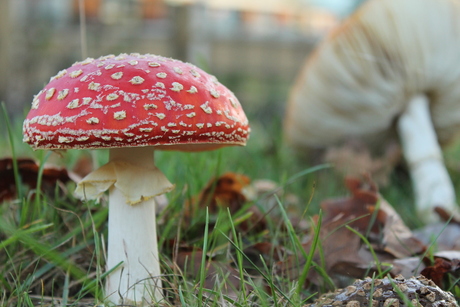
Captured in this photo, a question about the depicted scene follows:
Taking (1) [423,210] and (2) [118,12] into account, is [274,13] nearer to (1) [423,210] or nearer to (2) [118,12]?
(2) [118,12]

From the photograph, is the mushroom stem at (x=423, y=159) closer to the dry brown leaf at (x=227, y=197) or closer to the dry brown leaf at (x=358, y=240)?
the dry brown leaf at (x=358, y=240)

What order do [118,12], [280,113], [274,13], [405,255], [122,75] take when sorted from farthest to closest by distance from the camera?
[274,13], [118,12], [280,113], [405,255], [122,75]

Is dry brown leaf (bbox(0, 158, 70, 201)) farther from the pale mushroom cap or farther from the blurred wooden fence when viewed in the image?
the pale mushroom cap

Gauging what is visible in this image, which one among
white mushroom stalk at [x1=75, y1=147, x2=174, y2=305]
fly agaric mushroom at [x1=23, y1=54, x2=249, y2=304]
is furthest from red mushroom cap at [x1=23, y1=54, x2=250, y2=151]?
white mushroom stalk at [x1=75, y1=147, x2=174, y2=305]

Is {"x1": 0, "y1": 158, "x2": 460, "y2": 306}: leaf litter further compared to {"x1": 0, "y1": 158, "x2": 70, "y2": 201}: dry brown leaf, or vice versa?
{"x1": 0, "y1": 158, "x2": 70, "y2": 201}: dry brown leaf

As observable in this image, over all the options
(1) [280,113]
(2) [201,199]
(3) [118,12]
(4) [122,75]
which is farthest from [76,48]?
(4) [122,75]

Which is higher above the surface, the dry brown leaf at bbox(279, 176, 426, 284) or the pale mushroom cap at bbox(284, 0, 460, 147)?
the pale mushroom cap at bbox(284, 0, 460, 147)

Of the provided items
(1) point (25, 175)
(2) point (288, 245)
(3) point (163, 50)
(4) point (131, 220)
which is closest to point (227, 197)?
(2) point (288, 245)

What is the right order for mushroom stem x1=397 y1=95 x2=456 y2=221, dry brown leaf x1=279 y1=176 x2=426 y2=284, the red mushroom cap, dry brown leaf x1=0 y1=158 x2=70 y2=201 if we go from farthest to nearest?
mushroom stem x1=397 y1=95 x2=456 y2=221 → dry brown leaf x1=0 y1=158 x2=70 y2=201 → dry brown leaf x1=279 y1=176 x2=426 y2=284 → the red mushroom cap
